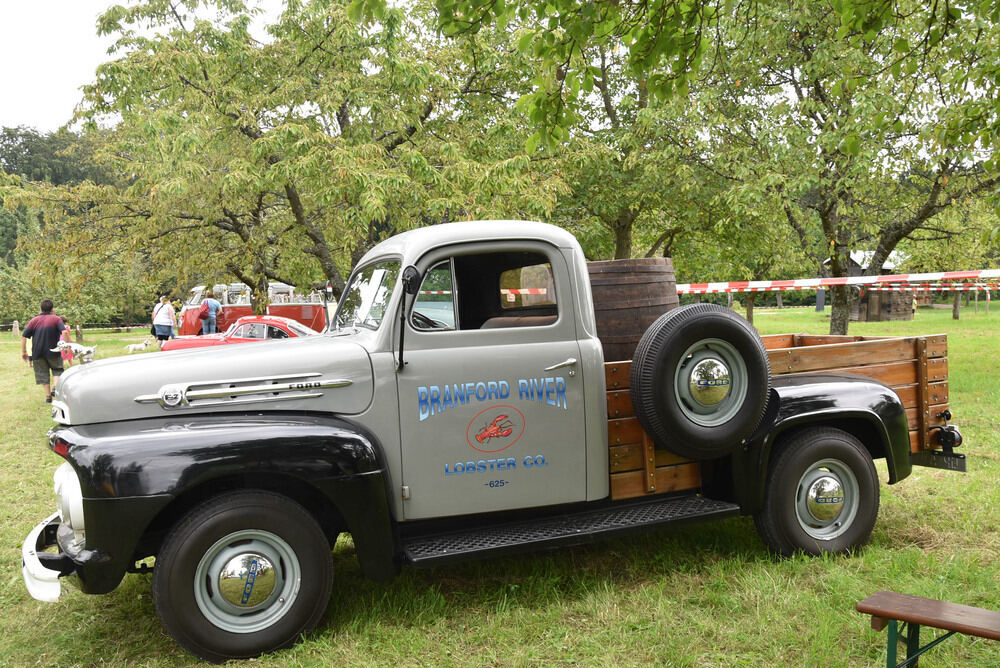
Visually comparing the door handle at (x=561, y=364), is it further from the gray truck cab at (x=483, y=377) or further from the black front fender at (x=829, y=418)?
the black front fender at (x=829, y=418)

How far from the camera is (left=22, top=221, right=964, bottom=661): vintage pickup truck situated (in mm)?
3268

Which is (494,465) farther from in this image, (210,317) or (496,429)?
(210,317)

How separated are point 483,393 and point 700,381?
1.15m

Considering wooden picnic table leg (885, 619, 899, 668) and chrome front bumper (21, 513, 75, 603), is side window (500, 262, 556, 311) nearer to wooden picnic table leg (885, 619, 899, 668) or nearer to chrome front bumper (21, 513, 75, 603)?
wooden picnic table leg (885, 619, 899, 668)

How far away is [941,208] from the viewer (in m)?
12.1

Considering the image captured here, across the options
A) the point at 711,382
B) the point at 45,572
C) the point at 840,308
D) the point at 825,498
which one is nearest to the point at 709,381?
the point at 711,382

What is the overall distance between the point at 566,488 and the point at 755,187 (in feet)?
27.3

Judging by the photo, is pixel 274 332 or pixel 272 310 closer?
pixel 274 332

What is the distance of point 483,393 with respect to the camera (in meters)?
3.75

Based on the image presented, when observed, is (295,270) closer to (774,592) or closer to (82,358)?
(82,358)

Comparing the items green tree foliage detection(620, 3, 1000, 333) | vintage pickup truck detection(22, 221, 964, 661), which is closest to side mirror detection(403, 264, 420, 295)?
vintage pickup truck detection(22, 221, 964, 661)

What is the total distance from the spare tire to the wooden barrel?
0.40m

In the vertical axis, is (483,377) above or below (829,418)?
above

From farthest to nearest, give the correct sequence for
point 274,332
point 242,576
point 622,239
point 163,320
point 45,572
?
point 622,239
point 163,320
point 274,332
point 242,576
point 45,572
